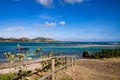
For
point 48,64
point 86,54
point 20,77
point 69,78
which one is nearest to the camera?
point 20,77

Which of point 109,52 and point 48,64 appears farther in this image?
point 109,52

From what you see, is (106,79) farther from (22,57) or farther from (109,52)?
(109,52)

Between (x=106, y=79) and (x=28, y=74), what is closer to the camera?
(x=28, y=74)

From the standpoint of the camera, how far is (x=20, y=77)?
800 cm

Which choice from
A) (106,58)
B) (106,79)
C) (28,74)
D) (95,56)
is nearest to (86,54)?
(95,56)

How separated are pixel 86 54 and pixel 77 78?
1657 cm

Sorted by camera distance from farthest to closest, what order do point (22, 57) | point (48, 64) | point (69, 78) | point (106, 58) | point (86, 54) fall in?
point (86, 54)
point (106, 58)
point (48, 64)
point (69, 78)
point (22, 57)

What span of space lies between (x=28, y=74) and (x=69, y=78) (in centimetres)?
220

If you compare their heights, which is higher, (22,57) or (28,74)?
(22,57)

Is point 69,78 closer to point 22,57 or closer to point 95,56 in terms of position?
point 22,57

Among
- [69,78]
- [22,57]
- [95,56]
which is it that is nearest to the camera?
[22,57]

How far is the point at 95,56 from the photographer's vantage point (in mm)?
23422

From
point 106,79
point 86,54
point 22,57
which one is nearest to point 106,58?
point 86,54

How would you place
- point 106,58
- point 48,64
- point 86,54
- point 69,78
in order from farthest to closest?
point 86,54 → point 106,58 → point 48,64 → point 69,78
